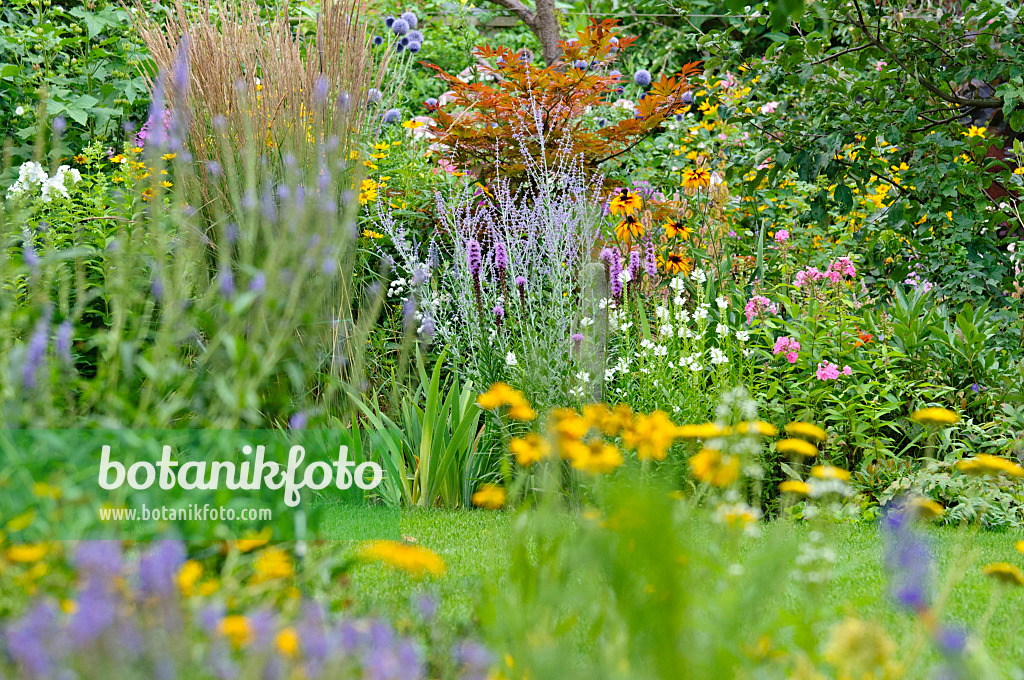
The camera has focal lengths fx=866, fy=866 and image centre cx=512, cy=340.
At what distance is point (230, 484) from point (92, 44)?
215 inches

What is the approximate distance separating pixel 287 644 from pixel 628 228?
3.46 meters

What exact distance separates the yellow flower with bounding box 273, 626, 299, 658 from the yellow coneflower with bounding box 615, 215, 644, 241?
3381 millimetres

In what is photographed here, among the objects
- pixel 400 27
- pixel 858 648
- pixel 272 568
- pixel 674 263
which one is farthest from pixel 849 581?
pixel 400 27

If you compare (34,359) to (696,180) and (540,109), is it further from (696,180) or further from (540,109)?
(696,180)

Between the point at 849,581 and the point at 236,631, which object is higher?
the point at 236,631

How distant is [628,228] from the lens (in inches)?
173

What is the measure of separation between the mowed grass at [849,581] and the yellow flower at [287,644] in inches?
18.2


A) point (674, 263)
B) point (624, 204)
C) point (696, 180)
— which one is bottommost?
point (674, 263)

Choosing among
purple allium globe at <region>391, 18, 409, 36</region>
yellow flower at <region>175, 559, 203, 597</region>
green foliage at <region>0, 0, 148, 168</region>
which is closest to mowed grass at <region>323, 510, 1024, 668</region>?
yellow flower at <region>175, 559, 203, 597</region>

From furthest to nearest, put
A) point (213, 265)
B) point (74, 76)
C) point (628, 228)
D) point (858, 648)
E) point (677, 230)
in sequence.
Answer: point (74, 76) < point (677, 230) < point (628, 228) < point (213, 265) < point (858, 648)

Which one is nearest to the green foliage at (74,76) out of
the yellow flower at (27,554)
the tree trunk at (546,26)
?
the tree trunk at (546,26)

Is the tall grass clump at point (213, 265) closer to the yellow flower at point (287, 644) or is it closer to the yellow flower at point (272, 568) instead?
the yellow flower at point (272, 568)

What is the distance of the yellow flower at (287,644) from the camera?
3.98 ft

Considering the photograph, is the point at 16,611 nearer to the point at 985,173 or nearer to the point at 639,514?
the point at 639,514
